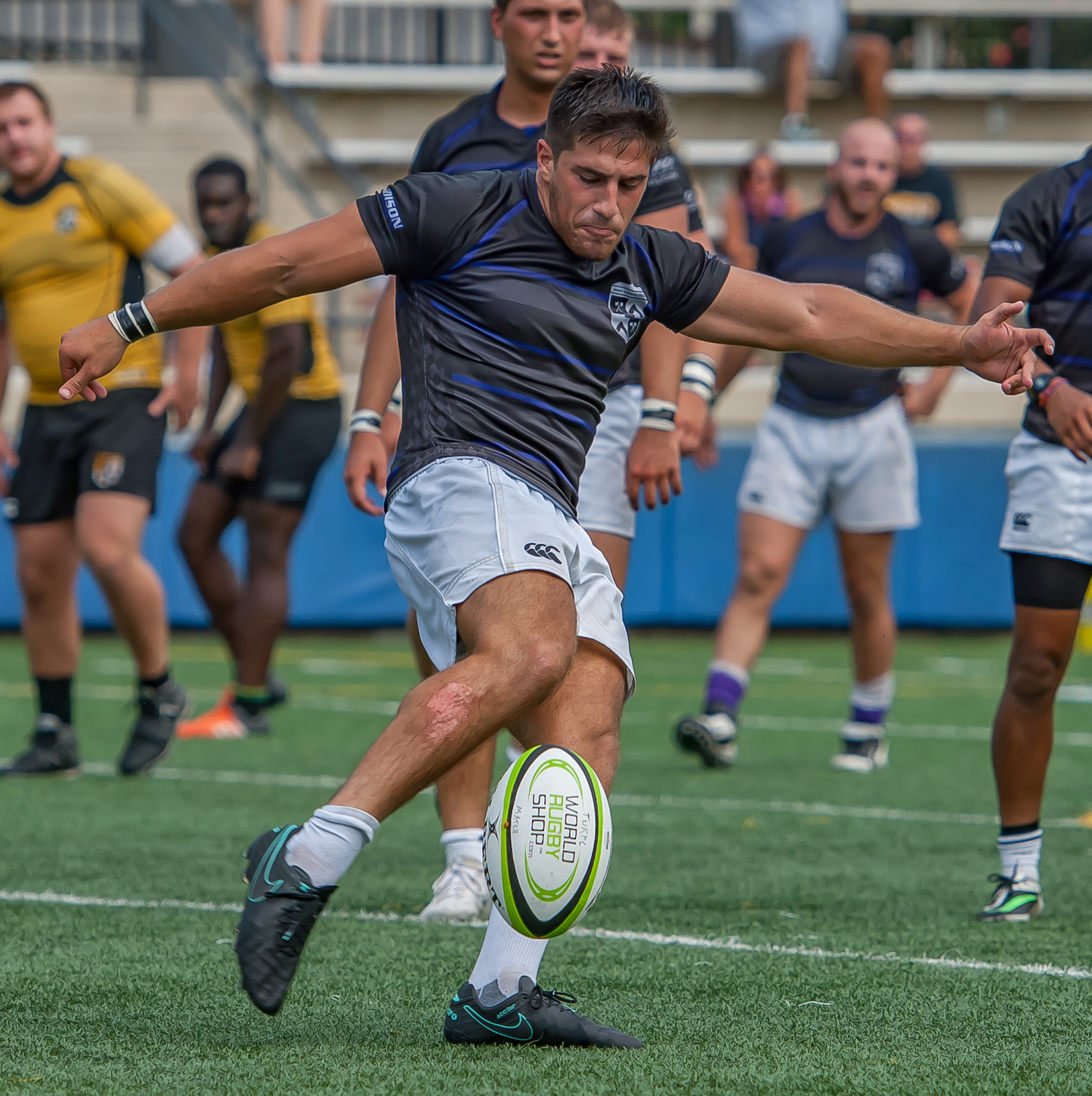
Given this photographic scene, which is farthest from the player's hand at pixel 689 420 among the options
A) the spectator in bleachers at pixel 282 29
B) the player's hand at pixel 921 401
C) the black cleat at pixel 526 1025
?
the spectator in bleachers at pixel 282 29

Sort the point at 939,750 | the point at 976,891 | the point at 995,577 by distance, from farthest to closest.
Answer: the point at 995,577
the point at 939,750
the point at 976,891

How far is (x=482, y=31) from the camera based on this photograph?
18234 mm

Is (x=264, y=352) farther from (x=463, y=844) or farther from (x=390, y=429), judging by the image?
(x=463, y=844)

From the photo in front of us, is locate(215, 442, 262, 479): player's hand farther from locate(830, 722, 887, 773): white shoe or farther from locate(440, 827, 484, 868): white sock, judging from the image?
locate(440, 827, 484, 868): white sock

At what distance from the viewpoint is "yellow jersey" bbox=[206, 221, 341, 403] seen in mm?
8273

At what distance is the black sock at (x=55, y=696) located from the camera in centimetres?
714

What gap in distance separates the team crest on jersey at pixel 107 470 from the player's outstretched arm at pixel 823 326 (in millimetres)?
3618

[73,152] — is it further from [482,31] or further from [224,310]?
[224,310]

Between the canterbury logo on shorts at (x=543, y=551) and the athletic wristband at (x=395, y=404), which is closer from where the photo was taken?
the canterbury logo on shorts at (x=543, y=551)

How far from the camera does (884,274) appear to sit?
7.67 meters

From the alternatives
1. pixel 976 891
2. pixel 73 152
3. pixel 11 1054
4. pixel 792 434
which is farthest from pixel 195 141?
pixel 11 1054

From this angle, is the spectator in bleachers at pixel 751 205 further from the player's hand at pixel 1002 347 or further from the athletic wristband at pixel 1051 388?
the player's hand at pixel 1002 347

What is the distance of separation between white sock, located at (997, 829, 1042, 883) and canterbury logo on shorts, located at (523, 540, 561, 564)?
6.35 ft

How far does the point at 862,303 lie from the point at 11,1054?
226cm
